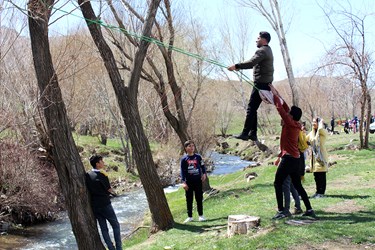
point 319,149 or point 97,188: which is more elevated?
point 319,149

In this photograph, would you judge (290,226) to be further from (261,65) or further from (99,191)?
(99,191)

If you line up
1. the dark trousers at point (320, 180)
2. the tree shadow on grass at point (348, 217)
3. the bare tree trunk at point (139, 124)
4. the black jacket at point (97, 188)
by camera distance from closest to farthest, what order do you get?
the black jacket at point (97, 188)
the tree shadow on grass at point (348, 217)
the bare tree trunk at point (139, 124)
the dark trousers at point (320, 180)

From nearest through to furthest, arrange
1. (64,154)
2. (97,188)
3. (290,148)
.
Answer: (64,154), (97,188), (290,148)

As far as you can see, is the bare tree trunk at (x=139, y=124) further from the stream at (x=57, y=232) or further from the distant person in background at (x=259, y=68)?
the stream at (x=57, y=232)

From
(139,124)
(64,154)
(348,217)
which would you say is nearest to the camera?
(64,154)

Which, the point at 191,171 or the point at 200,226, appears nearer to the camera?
the point at 200,226

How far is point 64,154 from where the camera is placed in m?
7.78

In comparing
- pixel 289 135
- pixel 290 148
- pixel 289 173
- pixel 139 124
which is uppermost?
pixel 139 124

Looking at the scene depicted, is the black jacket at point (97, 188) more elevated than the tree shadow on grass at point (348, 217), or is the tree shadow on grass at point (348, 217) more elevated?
the black jacket at point (97, 188)

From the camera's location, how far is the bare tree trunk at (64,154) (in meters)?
7.70

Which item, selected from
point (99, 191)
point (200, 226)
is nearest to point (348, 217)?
point (200, 226)

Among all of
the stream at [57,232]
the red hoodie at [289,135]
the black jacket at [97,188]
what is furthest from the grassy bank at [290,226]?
the stream at [57,232]

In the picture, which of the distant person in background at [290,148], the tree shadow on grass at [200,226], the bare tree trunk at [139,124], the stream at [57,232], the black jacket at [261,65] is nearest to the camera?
the black jacket at [261,65]

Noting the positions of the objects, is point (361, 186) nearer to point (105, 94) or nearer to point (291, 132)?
point (291, 132)
